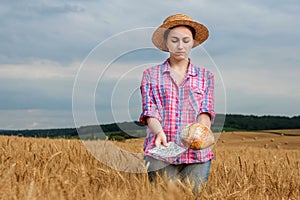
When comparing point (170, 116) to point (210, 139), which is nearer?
point (210, 139)

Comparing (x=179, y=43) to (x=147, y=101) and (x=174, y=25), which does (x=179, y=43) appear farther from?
(x=147, y=101)

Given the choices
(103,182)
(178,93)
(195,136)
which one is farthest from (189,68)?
(103,182)

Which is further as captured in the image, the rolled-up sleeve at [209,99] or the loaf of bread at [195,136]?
the rolled-up sleeve at [209,99]

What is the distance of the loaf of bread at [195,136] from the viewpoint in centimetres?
333

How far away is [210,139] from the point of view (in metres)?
3.48

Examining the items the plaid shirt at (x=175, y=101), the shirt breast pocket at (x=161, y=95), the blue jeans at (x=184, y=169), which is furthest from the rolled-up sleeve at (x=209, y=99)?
the blue jeans at (x=184, y=169)

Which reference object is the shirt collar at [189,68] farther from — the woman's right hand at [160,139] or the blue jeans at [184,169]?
the blue jeans at [184,169]

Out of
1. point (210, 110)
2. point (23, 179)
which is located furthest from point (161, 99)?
point (23, 179)

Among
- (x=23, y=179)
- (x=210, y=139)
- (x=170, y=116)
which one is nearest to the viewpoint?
(x=23, y=179)

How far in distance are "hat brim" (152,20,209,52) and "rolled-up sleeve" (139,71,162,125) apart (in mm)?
266

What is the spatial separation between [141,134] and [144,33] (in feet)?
2.65

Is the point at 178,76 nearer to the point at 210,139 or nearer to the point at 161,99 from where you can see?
the point at 161,99

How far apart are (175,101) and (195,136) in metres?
0.50

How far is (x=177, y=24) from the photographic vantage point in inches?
148
